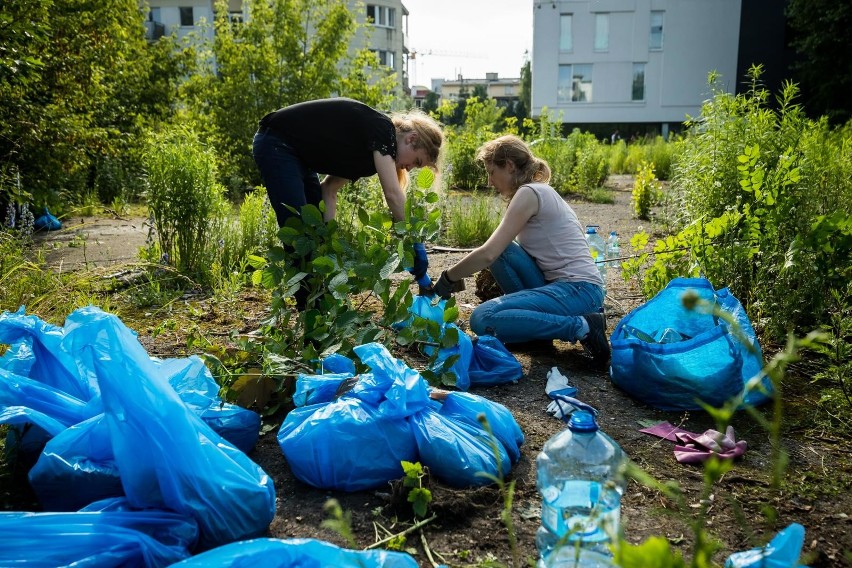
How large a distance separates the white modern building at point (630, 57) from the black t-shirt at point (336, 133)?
27.6 metres

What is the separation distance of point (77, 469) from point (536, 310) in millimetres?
2253

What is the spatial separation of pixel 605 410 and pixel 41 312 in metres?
2.65

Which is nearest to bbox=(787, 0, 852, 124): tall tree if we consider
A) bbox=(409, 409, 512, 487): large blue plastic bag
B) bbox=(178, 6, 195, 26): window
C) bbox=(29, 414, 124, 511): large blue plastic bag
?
bbox=(409, 409, 512, 487): large blue plastic bag

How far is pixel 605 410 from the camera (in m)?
2.83

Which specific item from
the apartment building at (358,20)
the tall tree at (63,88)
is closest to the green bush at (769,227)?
the tall tree at (63,88)

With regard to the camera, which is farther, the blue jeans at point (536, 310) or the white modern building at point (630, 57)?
the white modern building at point (630, 57)

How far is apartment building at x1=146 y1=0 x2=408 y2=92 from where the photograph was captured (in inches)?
1307

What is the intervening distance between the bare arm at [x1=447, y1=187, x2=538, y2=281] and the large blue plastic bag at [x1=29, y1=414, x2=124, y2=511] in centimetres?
192

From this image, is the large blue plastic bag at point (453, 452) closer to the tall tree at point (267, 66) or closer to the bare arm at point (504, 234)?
the bare arm at point (504, 234)

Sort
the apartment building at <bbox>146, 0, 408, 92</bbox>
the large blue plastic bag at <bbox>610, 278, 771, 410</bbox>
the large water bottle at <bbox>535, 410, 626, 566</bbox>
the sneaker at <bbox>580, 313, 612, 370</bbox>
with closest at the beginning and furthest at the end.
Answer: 1. the large water bottle at <bbox>535, 410, 626, 566</bbox>
2. the large blue plastic bag at <bbox>610, 278, 771, 410</bbox>
3. the sneaker at <bbox>580, 313, 612, 370</bbox>
4. the apartment building at <bbox>146, 0, 408, 92</bbox>

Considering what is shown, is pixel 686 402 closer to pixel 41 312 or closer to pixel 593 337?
pixel 593 337

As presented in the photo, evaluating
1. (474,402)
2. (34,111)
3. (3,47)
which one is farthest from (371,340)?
(34,111)

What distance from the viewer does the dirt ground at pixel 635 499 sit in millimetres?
1864

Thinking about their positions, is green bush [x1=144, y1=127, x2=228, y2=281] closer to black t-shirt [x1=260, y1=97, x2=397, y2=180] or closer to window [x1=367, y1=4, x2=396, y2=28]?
black t-shirt [x1=260, y1=97, x2=397, y2=180]
